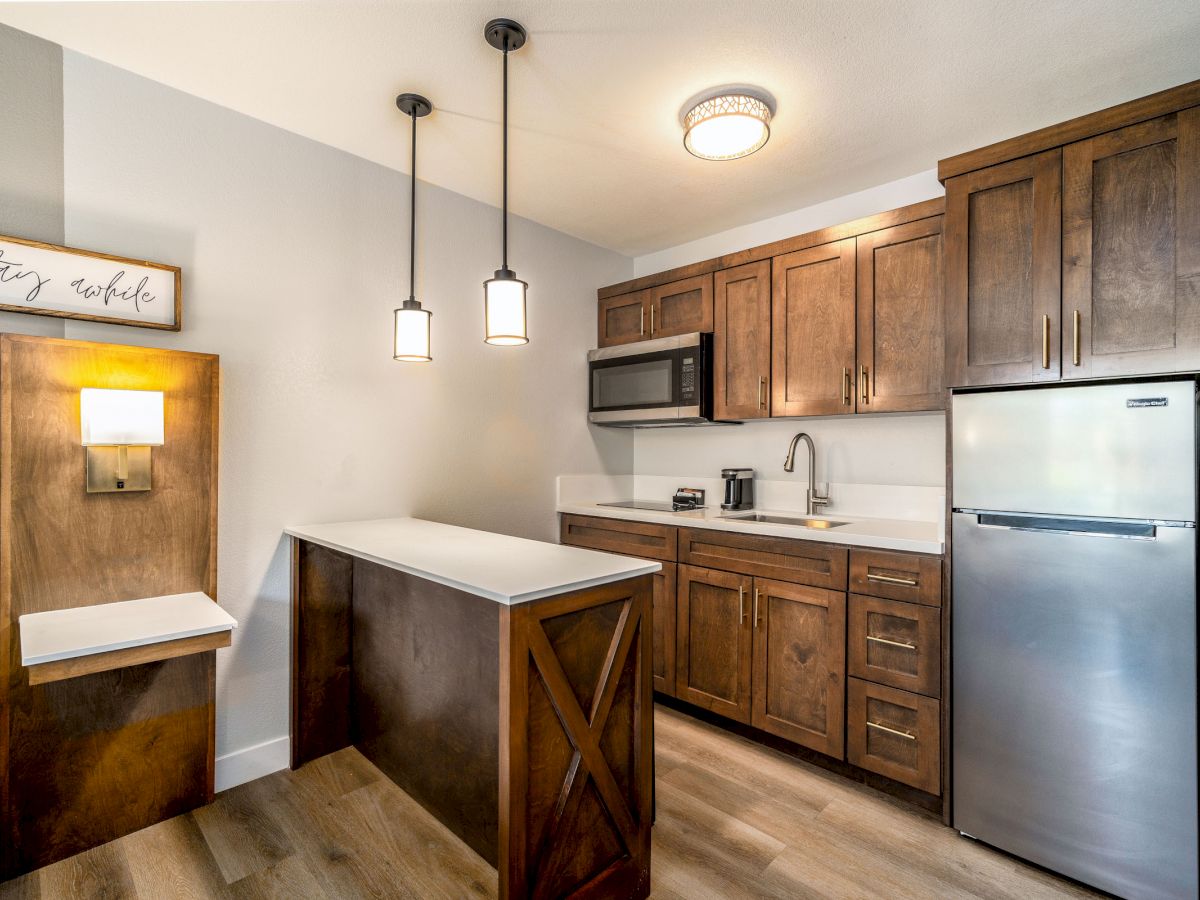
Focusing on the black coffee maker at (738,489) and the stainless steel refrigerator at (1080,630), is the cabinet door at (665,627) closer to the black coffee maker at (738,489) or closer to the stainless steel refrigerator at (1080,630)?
→ the black coffee maker at (738,489)

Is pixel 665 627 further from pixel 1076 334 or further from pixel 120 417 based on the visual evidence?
pixel 120 417

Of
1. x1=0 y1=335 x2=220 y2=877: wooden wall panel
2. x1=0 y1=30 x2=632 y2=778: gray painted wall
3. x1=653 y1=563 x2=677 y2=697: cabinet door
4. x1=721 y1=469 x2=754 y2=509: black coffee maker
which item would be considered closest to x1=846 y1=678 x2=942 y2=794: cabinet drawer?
x1=653 y1=563 x2=677 y2=697: cabinet door

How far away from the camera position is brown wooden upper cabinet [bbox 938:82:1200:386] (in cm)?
165

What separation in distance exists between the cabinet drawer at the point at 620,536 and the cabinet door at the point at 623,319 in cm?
106

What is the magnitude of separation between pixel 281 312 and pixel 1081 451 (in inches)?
109

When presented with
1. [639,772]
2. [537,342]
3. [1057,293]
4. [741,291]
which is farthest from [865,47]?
[639,772]

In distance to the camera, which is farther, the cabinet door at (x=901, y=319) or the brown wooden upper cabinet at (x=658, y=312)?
the brown wooden upper cabinet at (x=658, y=312)

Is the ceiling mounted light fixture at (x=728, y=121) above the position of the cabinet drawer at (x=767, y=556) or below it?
above

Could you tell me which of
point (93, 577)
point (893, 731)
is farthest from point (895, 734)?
point (93, 577)

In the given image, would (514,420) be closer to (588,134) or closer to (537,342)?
(537,342)

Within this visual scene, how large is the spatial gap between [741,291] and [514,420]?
132 centimetres

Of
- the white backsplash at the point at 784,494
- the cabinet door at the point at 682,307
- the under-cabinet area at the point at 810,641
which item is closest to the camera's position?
the under-cabinet area at the point at 810,641

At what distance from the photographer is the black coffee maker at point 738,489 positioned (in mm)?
3082

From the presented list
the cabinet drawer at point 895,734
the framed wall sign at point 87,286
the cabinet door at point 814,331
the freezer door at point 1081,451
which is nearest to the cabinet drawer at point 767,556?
the cabinet drawer at point 895,734
